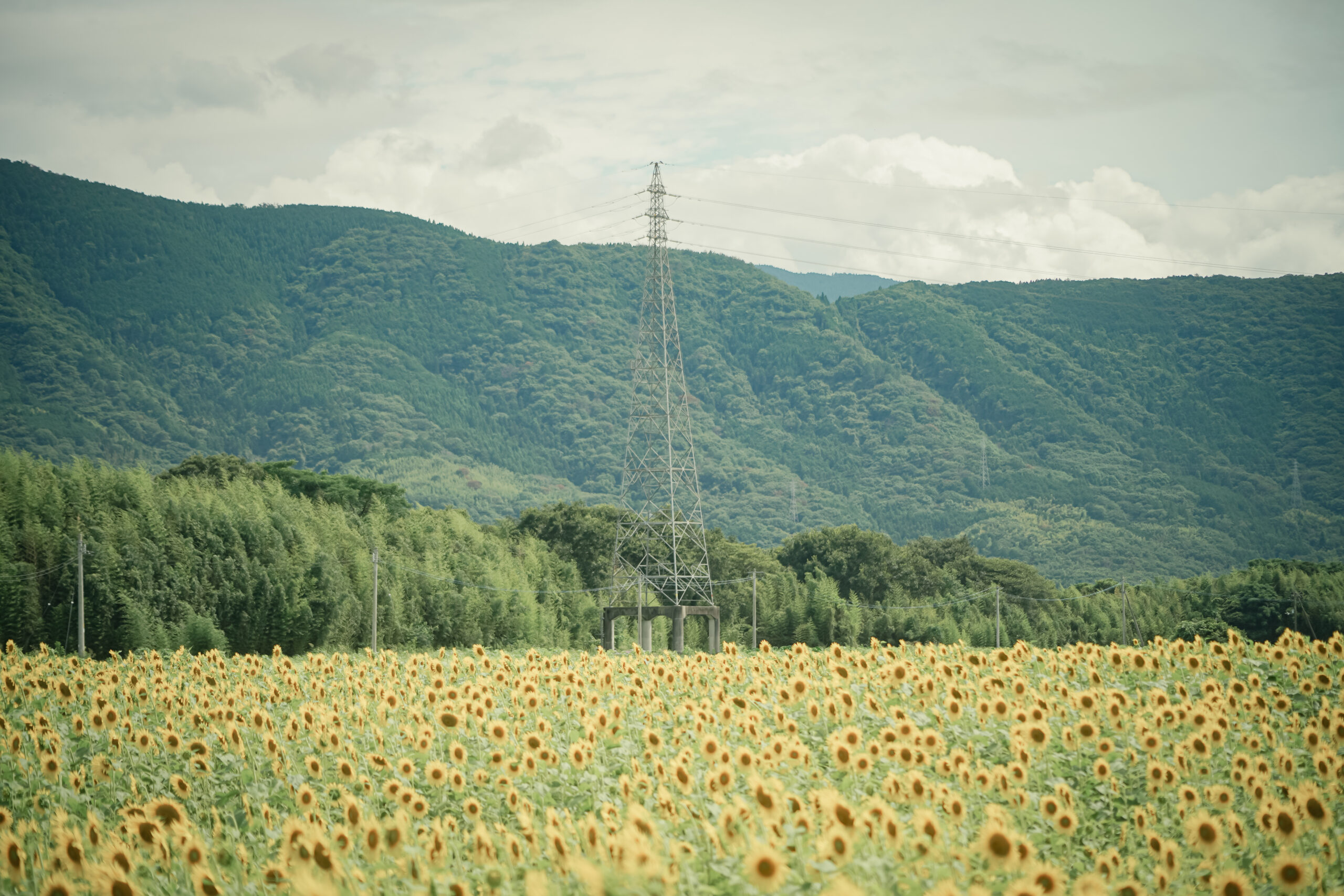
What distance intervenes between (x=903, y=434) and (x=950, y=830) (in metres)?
120

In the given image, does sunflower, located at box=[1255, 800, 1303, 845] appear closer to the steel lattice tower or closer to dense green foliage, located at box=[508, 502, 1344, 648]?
the steel lattice tower

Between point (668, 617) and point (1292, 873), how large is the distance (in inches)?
1306

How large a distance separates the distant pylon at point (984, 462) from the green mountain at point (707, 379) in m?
0.46

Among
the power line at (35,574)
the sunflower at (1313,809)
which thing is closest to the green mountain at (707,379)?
the power line at (35,574)

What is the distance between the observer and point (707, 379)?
5561 inches

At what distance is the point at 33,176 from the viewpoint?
551 feet

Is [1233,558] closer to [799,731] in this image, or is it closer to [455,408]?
[455,408]

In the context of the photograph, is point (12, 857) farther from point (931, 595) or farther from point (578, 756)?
point (931, 595)

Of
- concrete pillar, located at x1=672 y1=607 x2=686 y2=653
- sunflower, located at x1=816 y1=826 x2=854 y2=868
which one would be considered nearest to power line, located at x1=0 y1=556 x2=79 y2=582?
concrete pillar, located at x1=672 y1=607 x2=686 y2=653

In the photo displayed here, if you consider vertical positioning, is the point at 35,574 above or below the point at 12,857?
below

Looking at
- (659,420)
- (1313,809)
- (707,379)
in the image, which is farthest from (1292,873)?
(707,379)

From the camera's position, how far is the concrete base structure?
3762 cm

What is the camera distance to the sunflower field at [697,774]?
6359 millimetres

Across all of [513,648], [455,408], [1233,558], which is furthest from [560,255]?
[513,648]
